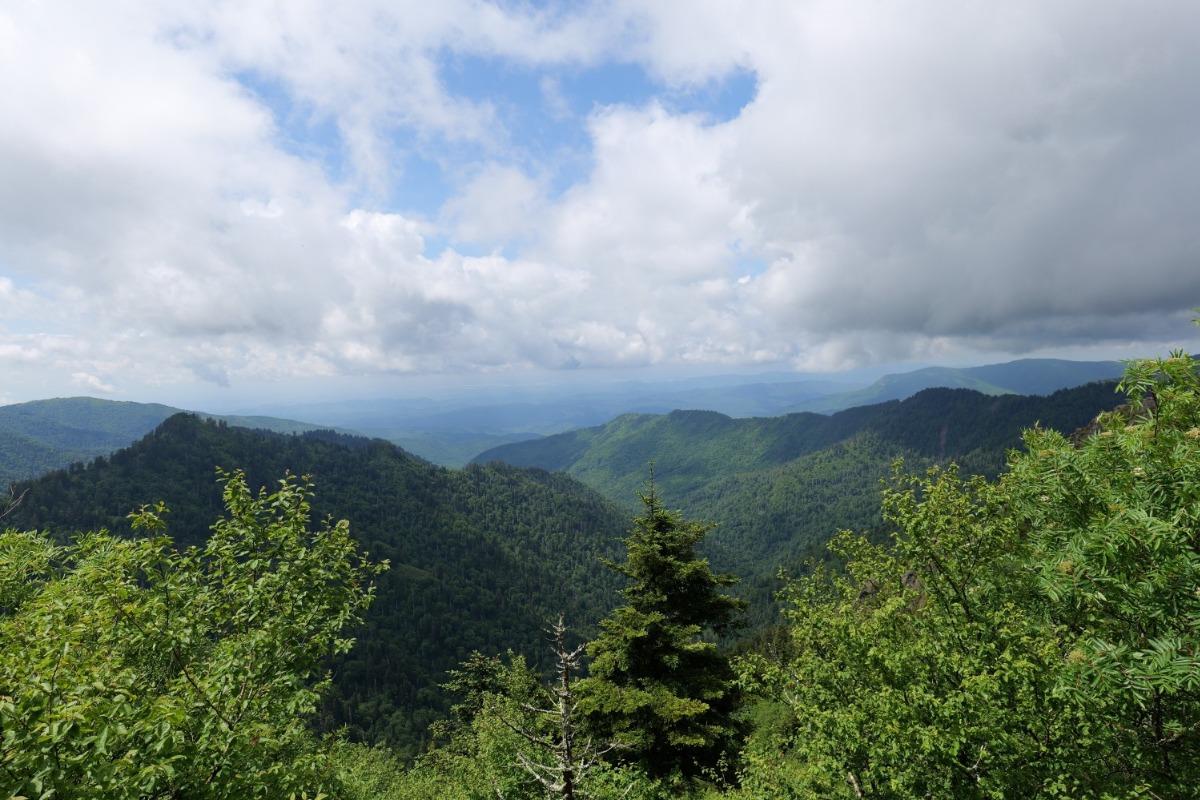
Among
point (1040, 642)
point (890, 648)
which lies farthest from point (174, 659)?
point (1040, 642)

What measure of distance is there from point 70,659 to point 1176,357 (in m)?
22.0

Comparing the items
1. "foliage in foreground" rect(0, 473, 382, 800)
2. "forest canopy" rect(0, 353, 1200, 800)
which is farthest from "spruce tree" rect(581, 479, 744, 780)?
"foliage in foreground" rect(0, 473, 382, 800)

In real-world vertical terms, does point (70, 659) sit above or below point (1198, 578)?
below

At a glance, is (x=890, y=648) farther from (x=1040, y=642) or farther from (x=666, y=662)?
(x=666, y=662)

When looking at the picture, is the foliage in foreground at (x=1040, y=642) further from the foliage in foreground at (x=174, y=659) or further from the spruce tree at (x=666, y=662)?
the foliage in foreground at (x=174, y=659)

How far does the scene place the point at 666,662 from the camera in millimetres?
22953

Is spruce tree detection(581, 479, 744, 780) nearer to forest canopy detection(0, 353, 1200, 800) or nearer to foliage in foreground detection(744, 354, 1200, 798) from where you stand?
forest canopy detection(0, 353, 1200, 800)

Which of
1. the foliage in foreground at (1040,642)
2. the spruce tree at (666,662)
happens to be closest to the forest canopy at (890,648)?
the foliage in foreground at (1040,642)

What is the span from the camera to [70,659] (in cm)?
930

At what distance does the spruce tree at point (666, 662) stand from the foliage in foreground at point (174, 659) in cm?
1238

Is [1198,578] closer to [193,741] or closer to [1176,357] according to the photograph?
[1176,357]

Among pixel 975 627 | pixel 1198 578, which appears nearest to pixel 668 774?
pixel 975 627

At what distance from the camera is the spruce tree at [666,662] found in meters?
22.5

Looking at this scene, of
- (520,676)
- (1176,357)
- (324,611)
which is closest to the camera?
(1176,357)
